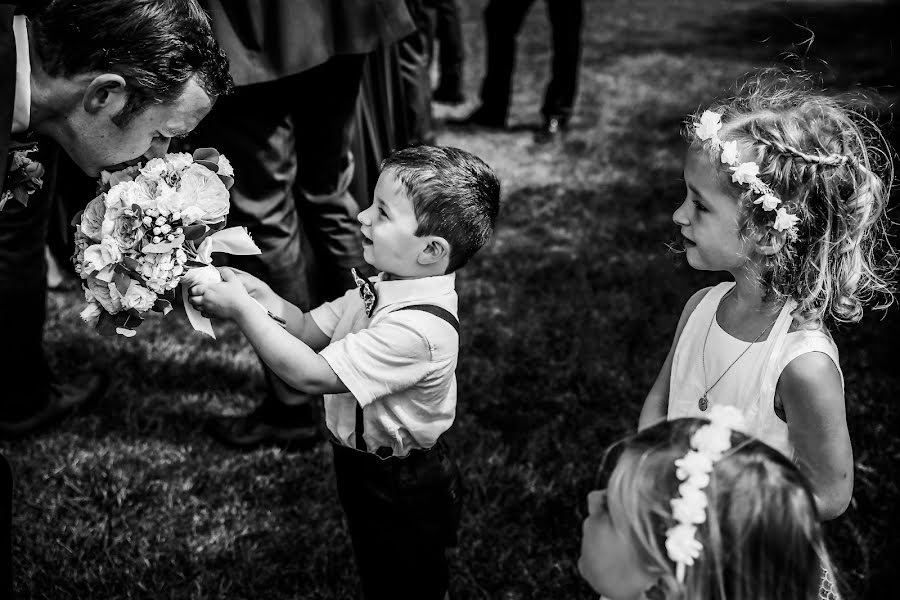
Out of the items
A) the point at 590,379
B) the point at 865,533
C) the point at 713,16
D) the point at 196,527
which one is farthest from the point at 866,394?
the point at 713,16

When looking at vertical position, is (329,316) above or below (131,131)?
below

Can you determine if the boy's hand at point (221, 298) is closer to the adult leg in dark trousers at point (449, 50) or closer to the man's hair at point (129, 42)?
the man's hair at point (129, 42)

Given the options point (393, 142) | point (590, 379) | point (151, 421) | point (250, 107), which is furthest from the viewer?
point (393, 142)

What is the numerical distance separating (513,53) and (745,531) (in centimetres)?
568

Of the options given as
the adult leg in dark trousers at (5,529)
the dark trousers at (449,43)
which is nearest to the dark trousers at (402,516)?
the adult leg in dark trousers at (5,529)

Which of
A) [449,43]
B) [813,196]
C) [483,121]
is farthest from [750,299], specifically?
[449,43]

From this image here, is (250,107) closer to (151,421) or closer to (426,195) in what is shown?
(426,195)

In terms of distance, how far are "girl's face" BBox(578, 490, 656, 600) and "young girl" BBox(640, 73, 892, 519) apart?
0.55 m

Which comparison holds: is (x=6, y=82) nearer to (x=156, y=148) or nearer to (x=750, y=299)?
(x=156, y=148)

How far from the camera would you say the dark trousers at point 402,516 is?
86.2 inches

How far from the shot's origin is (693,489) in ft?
4.65

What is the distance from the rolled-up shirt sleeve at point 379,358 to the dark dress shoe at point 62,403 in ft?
5.86

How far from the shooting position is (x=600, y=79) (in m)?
8.19

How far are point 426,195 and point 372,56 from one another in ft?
6.57
